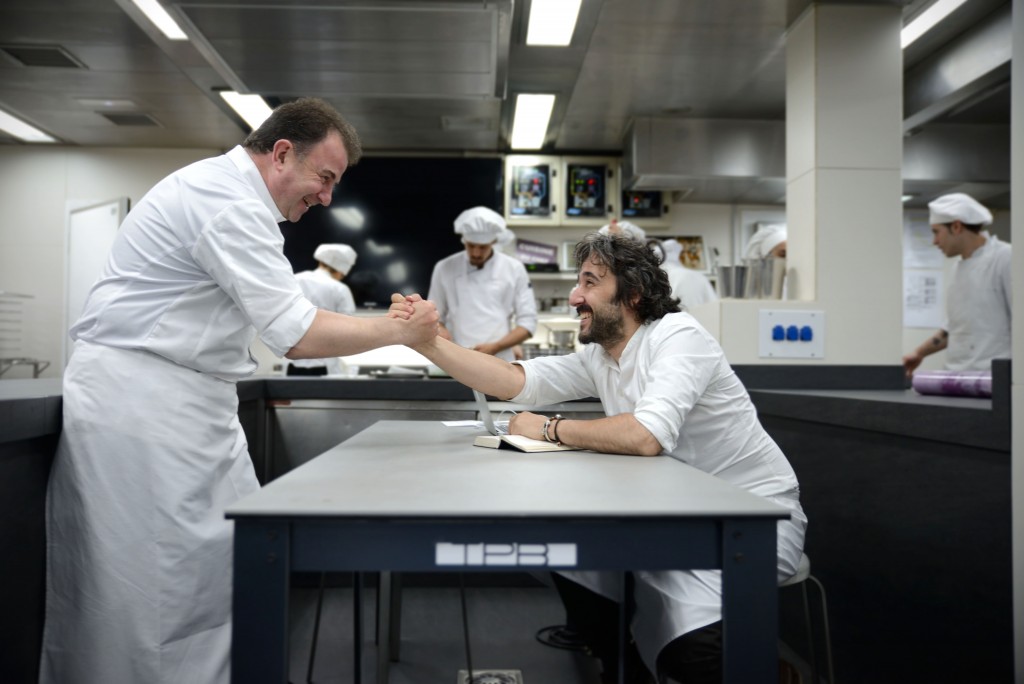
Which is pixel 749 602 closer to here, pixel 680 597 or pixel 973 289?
pixel 680 597

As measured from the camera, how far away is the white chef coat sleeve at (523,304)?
14.1ft

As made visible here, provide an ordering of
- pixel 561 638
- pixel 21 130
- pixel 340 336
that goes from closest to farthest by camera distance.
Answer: pixel 340 336 → pixel 561 638 → pixel 21 130

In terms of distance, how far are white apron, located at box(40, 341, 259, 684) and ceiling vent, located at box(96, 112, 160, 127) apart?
3882mm

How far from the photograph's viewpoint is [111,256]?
5.38ft

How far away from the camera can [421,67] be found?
331 cm

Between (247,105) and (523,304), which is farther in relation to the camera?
(247,105)

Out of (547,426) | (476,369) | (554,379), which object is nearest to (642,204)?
(554,379)

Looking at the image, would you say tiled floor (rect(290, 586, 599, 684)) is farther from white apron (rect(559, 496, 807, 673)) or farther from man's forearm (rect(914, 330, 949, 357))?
man's forearm (rect(914, 330, 949, 357))

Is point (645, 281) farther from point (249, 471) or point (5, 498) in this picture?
point (5, 498)

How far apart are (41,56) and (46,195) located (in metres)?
2.14

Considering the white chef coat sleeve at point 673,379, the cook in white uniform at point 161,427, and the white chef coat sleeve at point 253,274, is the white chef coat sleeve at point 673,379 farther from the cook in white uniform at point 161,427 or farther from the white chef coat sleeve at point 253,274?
the white chef coat sleeve at point 253,274

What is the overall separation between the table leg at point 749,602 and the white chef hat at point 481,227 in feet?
10.4

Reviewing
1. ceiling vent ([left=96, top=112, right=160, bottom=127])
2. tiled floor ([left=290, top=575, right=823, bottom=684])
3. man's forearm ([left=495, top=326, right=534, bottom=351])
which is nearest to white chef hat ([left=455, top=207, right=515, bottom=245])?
man's forearm ([left=495, top=326, right=534, bottom=351])

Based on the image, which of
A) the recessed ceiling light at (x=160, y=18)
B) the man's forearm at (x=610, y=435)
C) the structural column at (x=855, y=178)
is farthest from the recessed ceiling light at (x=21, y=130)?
the man's forearm at (x=610, y=435)
